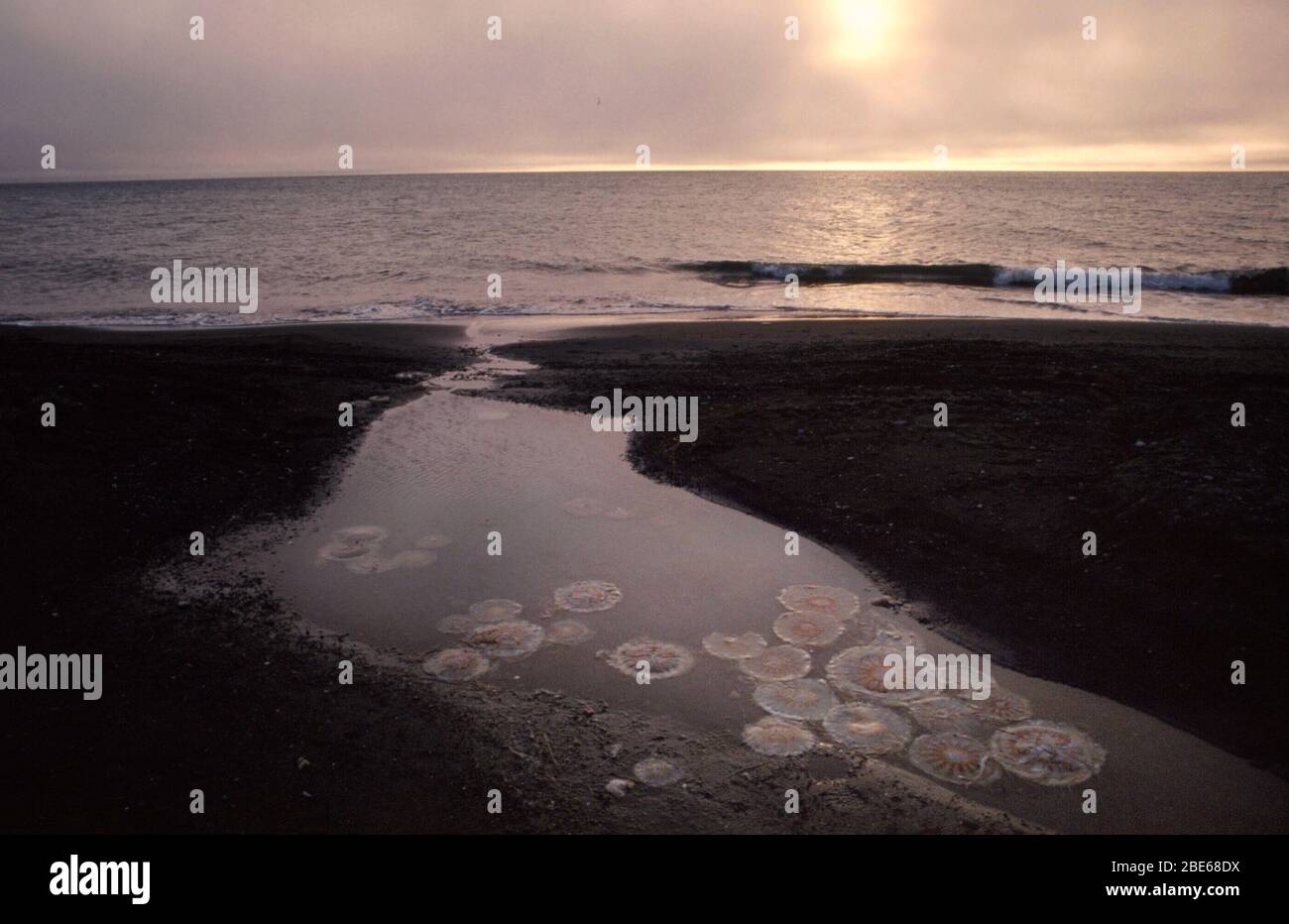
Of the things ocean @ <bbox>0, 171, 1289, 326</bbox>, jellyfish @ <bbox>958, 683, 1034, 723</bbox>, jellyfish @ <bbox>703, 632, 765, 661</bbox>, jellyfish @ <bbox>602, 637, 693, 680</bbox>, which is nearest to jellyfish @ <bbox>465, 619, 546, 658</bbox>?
jellyfish @ <bbox>602, 637, 693, 680</bbox>

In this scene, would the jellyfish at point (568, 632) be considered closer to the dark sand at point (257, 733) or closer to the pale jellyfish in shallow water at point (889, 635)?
the dark sand at point (257, 733)

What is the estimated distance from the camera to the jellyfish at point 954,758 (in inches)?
172

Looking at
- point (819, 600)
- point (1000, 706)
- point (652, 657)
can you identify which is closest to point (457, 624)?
point (652, 657)

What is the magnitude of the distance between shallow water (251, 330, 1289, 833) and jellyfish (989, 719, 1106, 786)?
85mm

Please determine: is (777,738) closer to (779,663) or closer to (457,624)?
(779,663)

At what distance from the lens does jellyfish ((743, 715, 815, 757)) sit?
15.1ft

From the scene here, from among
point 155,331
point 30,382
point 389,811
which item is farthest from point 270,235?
point 389,811

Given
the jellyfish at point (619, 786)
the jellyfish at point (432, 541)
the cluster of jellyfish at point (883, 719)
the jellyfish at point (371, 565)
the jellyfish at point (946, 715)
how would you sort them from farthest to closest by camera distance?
the jellyfish at point (432, 541) → the jellyfish at point (371, 565) → the jellyfish at point (946, 715) → the cluster of jellyfish at point (883, 719) → the jellyfish at point (619, 786)

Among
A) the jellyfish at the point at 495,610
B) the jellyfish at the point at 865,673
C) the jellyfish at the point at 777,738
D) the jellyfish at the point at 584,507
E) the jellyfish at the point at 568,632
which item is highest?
the jellyfish at the point at 584,507

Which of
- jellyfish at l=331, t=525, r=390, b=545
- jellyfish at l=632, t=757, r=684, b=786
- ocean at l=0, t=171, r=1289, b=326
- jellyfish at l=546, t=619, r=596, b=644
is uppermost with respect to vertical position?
ocean at l=0, t=171, r=1289, b=326

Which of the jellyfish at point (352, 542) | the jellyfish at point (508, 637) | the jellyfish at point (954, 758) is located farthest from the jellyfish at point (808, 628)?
the jellyfish at point (352, 542)

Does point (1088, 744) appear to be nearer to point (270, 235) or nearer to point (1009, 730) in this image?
point (1009, 730)

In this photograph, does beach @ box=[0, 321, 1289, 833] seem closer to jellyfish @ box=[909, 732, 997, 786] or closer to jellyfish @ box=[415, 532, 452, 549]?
jellyfish @ box=[909, 732, 997, 786]

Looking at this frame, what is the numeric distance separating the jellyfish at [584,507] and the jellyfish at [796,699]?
131 inches
